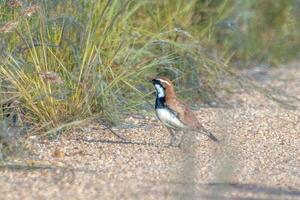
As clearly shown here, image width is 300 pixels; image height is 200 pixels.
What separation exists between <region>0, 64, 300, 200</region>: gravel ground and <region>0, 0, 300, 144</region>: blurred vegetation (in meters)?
0.24

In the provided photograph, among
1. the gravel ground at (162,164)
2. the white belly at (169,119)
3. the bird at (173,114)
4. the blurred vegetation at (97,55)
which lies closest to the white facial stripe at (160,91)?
the bird at (173,114)

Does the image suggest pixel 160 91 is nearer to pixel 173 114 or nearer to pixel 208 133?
pixel 173 114

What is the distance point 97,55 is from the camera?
8062mm

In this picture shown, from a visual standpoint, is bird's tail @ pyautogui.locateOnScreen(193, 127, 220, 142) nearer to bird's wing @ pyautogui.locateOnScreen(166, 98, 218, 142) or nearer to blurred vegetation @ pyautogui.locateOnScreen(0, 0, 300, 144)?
bird's wing @ pyautogui.locateOnScreen(166, 98, 218, 142)

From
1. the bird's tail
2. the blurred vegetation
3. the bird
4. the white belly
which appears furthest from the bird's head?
the blurred vegetation

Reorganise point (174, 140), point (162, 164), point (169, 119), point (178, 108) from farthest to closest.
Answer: point (174, 140), point (178, 108), point (169, 119), point (162, 164)

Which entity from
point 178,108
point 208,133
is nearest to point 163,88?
point 178,108

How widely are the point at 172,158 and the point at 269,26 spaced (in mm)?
5641

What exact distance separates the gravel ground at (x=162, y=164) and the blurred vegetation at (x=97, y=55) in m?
0.24

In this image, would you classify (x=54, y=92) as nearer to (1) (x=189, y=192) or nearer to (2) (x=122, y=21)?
(2) (x=122, y=21)

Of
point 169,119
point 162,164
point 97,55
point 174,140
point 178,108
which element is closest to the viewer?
point 162,164

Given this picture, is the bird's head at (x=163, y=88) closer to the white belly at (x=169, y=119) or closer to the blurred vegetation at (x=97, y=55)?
the white belly at (x=169, y=119)

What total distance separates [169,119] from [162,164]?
1.88ft

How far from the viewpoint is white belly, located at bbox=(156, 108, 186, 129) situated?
739 centimetres
